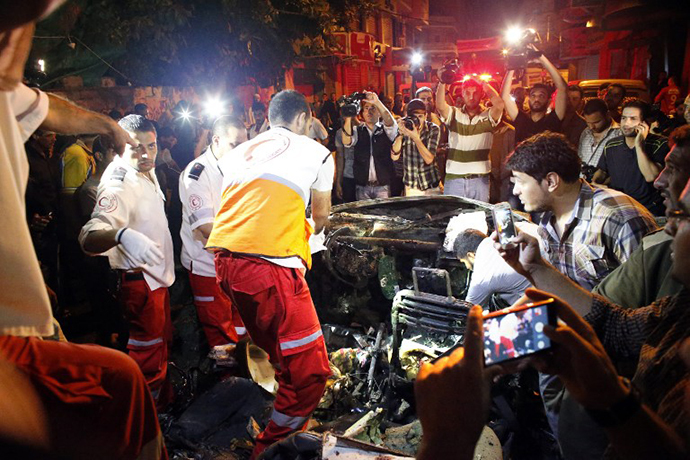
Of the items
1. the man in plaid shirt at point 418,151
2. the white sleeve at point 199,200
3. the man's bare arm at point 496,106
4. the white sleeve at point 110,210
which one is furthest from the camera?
the man in plaid shirt at point 418,151

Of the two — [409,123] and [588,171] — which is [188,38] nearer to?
[409,123]

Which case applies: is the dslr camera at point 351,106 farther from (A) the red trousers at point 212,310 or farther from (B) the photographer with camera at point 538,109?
(A) the red trousers at point 212,310

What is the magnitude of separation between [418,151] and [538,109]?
1.83 metres

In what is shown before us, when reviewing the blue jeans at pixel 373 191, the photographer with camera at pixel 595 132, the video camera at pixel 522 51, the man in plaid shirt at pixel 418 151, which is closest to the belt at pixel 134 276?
the blue jeans at pixel 373 191

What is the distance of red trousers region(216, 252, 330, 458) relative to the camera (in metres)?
3.07

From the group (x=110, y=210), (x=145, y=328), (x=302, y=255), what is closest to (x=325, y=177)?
(x=302, y=255)

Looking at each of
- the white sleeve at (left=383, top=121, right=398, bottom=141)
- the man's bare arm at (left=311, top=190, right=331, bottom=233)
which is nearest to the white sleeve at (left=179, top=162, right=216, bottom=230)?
the man's bare arm at (left=311, top=190, right=331, bottom=233)

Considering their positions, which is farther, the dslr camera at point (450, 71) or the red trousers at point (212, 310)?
the dslr camera at point (450, 71)

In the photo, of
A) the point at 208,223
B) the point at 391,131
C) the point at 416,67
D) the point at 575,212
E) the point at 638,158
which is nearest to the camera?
the point at 575,212

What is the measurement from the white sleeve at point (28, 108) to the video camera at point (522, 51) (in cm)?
609

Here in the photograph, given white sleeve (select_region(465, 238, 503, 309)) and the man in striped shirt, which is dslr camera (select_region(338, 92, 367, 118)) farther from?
white sleeve (select_region(465, 238, 503, 309))

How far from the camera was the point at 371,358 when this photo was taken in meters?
3.76

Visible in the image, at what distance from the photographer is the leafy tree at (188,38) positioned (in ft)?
27.5

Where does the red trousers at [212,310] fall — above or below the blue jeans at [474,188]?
below
